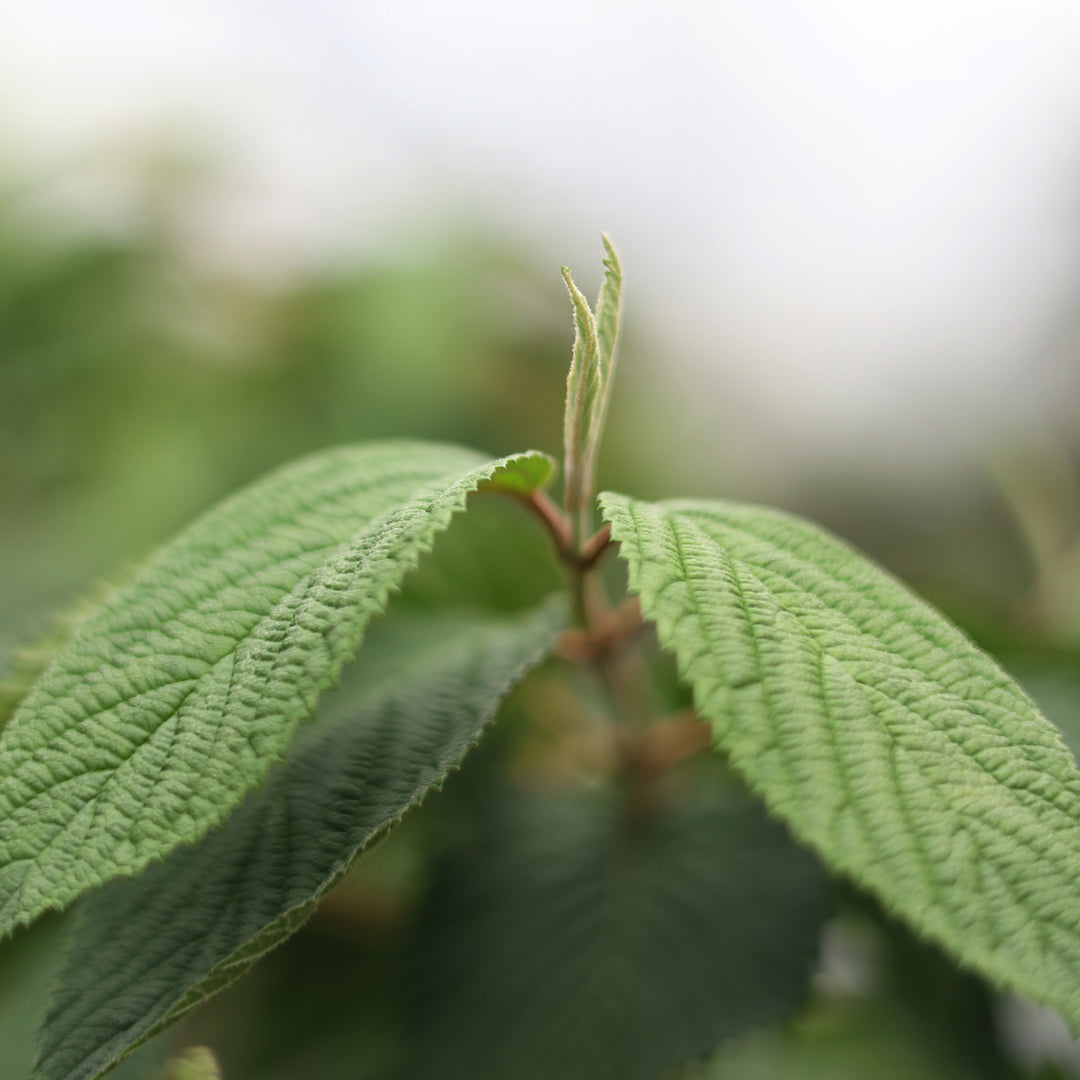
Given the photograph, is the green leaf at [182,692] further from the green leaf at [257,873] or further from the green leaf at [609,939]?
the green leaf at [609,939]

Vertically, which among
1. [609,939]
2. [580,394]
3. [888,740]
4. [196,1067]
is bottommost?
[609,939]

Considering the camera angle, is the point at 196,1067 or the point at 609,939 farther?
the point at 609,939

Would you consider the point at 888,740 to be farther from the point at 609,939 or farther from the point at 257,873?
the point at 609,939

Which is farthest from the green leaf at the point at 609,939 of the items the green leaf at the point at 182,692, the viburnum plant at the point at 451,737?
the green leaf at the point at 182,692

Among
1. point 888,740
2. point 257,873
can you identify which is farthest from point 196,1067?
point 888,740

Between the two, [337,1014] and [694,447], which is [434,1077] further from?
[694,447]

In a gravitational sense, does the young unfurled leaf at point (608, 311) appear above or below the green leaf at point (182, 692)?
above

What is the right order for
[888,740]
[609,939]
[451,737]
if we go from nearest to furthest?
[888,740] → [451,737] → [609,939]

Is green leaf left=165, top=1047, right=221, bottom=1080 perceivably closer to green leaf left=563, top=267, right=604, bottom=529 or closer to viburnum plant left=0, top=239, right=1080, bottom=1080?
viburnum plant left=0, top=239, right=1080, bottom=1080

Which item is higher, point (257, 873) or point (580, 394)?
point (580, 394)

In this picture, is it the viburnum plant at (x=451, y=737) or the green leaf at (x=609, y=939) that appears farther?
the green leaf at (x=609, y=939)
